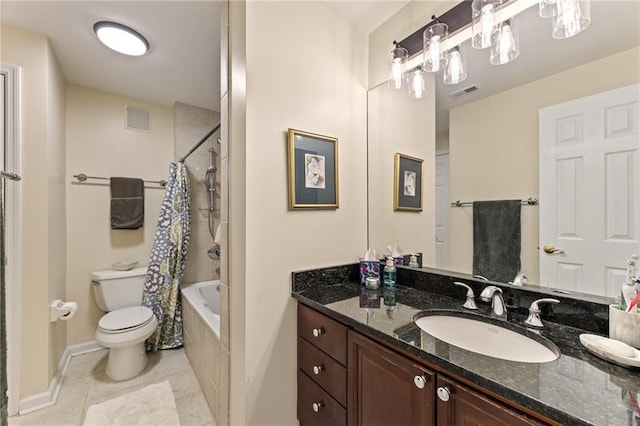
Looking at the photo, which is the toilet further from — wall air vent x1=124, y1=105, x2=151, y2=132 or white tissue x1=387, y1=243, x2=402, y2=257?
white tissue x1=387, y1=243, x2=402, y2=257

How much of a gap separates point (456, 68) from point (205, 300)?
8.68 feet

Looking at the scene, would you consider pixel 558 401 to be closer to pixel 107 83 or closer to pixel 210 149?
pixel 210 149

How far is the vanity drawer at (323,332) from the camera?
1070mm

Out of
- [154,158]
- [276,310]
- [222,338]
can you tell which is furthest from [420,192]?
[154,158]

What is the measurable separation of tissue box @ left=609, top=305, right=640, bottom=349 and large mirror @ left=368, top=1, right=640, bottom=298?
156 mm

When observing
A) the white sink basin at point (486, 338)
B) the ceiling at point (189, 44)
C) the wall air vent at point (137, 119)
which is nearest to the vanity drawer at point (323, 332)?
the white sink basin at point (486, 338)

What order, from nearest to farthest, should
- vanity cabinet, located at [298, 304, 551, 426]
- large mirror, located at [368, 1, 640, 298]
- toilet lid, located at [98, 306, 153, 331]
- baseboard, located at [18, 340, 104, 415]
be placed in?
1. vanity cabinet, located at [298, 304, 551, 426]
2. large mirror, located at [368, 1, 640, 298]
3. baseboard, located at [18, 340, 104, 415]
4. toilet lid, located at [98, 306, 153, 331]

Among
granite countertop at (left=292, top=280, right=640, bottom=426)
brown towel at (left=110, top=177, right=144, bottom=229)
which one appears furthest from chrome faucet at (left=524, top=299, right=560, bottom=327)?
brown towel at (left=110, top=177, right=144, bottom=229)

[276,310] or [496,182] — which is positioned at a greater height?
[496,182]

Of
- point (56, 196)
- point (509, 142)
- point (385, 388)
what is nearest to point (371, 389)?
point (385, 388)

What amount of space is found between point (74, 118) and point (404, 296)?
9.99 feet

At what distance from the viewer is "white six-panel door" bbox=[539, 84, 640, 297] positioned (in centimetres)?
85

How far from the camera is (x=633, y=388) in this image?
1.94 feet

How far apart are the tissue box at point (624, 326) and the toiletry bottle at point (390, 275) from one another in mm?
800
